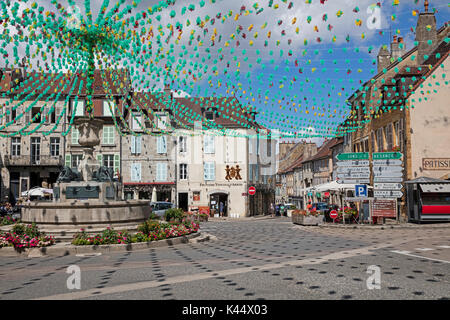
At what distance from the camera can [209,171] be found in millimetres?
39094

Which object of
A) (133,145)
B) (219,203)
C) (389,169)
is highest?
(133,145)

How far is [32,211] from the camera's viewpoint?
14266 mm

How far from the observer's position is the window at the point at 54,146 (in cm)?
3761

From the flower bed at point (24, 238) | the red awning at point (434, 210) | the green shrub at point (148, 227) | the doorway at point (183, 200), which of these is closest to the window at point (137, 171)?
the doorway at point (183, 200)

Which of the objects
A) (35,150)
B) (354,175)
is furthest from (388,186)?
(35,150)

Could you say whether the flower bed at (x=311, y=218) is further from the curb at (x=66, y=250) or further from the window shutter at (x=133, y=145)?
the window shutter at (x=133, y=145)

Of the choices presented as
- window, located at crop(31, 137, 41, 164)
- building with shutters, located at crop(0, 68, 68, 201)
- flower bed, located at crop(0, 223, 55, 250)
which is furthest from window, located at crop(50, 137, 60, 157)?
flower bed, located at crop(0, 223, 55, 250)

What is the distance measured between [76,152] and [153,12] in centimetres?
3143

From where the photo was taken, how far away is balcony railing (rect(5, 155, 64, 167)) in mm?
36656

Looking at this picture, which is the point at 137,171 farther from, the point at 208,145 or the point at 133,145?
the point at 208,145

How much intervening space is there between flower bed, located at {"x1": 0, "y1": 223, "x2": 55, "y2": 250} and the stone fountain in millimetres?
1326

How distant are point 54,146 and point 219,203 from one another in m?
16.1

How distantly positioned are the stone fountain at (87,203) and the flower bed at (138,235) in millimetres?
1159
